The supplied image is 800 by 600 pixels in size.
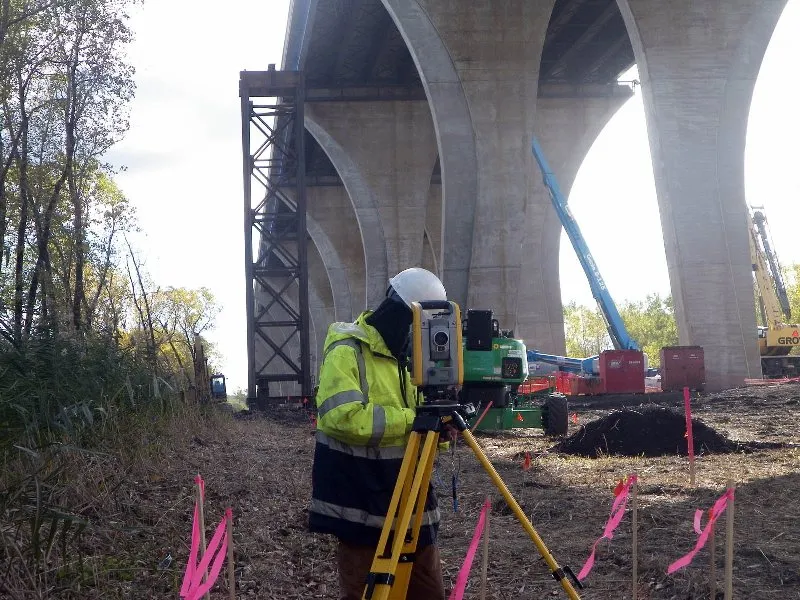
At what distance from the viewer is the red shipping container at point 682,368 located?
25.8 m

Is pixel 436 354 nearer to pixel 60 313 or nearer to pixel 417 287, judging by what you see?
pixel 417 287

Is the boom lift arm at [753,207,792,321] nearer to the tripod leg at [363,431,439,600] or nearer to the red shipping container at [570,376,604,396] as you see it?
the red shipping container at [570,376,604,396]

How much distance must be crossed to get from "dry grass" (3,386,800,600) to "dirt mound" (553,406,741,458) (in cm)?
94

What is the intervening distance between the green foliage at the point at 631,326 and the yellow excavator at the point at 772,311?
56.1 meters

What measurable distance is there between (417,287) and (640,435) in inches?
436

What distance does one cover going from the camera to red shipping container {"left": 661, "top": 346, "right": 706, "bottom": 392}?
25.8 metres

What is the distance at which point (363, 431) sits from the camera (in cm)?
442

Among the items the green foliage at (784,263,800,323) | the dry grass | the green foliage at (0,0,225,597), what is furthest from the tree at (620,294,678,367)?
the dry grass

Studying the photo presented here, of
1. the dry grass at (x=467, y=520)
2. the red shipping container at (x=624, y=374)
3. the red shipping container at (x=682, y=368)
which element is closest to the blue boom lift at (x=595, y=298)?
the red shipping container at (x=624, y=374)

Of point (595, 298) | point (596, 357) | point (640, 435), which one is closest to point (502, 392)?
point (640, 435)

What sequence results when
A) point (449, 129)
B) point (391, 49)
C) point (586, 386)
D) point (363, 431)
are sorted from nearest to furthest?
point (363, 431), point (449, 129), point (586, 386), point (391, 49)

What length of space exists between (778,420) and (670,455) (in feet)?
16.4

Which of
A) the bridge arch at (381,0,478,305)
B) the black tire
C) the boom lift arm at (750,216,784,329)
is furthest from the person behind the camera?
the boom lift arm at (750,216,784,329)

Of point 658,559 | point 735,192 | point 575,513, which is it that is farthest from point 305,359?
point 658,559
